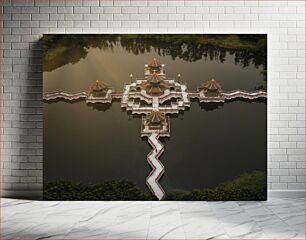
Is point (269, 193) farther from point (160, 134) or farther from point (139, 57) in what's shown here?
point (139, 57)

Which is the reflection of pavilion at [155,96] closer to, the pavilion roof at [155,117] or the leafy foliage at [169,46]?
the pavilion roof at [155,117]

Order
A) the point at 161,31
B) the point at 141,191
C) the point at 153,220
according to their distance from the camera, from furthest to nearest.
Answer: the point at 161,31
the point at 141,191
the point at 153,220

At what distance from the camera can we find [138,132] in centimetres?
502

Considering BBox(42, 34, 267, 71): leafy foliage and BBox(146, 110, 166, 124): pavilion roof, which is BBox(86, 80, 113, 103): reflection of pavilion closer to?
BBox(42, 34, 267, 71): leafy foliage

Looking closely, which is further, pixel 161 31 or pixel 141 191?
pixel 161 31

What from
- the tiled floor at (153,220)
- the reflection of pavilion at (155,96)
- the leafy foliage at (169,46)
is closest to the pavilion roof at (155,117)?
the reflection of pavilion at (155,96)

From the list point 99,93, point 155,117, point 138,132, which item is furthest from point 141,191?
point 99,93

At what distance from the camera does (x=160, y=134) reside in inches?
197

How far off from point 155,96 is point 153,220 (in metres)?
1.54

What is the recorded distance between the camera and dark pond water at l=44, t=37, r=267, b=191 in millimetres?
4980

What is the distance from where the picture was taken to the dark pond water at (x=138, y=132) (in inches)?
196

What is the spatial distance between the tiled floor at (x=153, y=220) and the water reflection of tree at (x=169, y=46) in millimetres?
1508

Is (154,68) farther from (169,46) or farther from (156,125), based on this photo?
(156,125)

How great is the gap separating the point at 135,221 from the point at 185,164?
1235 millimetres
